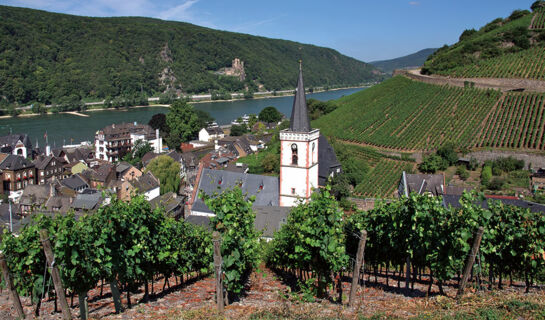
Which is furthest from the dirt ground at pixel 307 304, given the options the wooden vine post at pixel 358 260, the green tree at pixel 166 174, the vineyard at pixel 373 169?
the green tree at pixel 166 174

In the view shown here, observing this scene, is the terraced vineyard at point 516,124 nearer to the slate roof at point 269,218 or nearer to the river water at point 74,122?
Answer: the slate roof at point 269,218

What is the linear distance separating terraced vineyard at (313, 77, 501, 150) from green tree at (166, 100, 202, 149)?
1059 inches

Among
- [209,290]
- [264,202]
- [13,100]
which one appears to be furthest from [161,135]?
[13,100]

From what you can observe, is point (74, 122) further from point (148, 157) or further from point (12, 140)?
point (148, 157)

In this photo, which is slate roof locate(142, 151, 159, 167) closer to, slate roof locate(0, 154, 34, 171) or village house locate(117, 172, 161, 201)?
slate roof locate(0, 154, 34, 171)

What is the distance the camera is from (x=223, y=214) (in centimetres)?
966

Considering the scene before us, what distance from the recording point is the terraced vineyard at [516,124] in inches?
1508

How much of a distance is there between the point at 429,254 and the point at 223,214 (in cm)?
491

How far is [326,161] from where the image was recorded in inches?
1442

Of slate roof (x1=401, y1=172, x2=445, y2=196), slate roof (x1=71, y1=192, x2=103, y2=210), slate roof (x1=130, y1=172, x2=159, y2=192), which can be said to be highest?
slate roof (x1=401, y1=172, x2=445, y2=196)

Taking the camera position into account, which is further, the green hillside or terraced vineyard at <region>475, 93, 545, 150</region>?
the green hillside

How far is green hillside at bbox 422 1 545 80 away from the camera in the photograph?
51.6m

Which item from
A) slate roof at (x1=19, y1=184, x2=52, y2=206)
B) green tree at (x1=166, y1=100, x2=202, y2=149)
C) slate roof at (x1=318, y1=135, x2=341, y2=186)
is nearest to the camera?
slate roof at (x1=19, y1=184, x2=52, y2=206)

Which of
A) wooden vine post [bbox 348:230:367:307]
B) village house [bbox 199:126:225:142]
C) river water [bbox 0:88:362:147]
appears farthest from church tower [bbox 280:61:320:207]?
river water [bbox 0:88:362:147]
